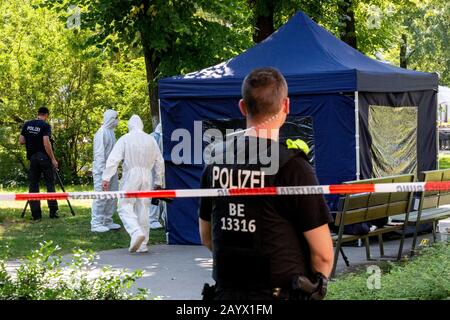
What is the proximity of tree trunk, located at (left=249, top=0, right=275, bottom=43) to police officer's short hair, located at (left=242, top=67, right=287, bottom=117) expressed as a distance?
15433 millimetres

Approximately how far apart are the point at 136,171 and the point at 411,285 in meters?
6.43

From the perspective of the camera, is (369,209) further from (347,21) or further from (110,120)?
(347,21)

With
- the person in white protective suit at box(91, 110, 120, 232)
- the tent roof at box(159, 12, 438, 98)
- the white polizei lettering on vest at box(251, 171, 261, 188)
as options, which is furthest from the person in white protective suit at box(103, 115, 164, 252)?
the white polizei lettering on vest at box(251, 171, 261, 188)

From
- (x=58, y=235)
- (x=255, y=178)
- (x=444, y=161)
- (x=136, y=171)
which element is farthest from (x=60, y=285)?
(x=444, y=161)

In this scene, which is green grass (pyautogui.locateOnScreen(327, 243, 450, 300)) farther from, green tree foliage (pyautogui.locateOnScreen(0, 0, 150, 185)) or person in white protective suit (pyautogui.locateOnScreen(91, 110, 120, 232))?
green tree foliage (pyautogui.locateOnScreen(0, 0, 150, 185))

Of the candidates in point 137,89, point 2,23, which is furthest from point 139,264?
point 2,23

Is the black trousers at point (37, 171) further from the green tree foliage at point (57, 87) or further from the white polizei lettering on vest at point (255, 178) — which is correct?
the white polizei lettering on vest at point (255, 178)

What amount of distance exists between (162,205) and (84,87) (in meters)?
13.0

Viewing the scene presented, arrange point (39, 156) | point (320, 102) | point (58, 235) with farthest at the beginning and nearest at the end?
point (39, 156)
point (58, 235)
point (320, 102)

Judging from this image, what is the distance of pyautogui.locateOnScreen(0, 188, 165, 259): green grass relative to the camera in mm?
12685

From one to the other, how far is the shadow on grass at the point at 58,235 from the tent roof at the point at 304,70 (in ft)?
8.03

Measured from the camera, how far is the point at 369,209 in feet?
32.6

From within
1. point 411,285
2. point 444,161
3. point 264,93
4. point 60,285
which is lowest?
point 444,161

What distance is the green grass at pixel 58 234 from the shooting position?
12685mm
